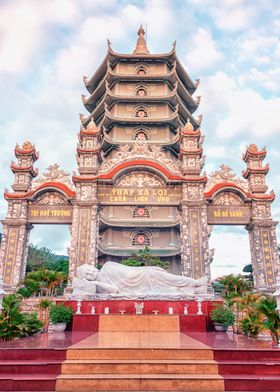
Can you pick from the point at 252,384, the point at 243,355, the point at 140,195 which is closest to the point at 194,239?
the point at 140,195

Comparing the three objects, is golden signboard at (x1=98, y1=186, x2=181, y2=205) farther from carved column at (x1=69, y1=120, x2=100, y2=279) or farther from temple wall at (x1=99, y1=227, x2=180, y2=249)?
temple wall at (x1=99, y1=227, x2=180, y2=249)

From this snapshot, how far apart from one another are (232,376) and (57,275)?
1013cm

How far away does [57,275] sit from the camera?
47.4 ft

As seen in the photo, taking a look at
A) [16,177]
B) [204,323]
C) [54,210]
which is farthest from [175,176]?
[204,323]

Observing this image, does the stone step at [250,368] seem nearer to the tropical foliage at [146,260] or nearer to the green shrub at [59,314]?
the green shrub at [59,314]

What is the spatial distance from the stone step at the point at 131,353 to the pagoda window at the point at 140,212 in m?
17.0

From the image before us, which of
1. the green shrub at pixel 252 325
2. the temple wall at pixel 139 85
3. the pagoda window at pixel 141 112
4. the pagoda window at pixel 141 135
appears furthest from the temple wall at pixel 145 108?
the green shrub at pixel 252 325

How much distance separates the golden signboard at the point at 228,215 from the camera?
22141 mm

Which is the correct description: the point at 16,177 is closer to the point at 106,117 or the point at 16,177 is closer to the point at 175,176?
the point at 106,117

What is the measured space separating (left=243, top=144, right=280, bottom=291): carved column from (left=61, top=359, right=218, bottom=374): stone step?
51.7 ft

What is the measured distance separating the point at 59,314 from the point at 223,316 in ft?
17.5

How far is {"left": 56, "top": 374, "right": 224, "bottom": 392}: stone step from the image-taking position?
5473mm

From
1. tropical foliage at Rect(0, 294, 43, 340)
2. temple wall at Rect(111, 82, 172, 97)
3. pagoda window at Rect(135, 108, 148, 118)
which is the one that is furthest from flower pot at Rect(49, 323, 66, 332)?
temple wall at Rect(111, 82, 172, 97)

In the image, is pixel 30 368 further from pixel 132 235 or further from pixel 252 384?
pixel 132 235
